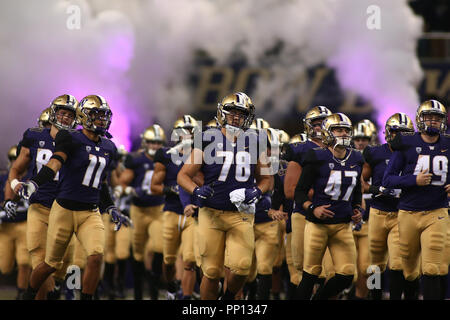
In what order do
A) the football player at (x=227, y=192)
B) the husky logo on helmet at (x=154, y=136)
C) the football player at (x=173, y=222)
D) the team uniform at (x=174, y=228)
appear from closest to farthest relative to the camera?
the football player at (x=227, y=192) → the football player at (x=173, y=222) → the team uniform at (x=174, y=228) → the husky logo on helmet at (x=154, y=136)

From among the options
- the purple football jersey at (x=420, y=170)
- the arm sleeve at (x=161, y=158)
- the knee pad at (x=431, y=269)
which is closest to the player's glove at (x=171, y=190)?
the arm sleeve at (x=161, y=158)

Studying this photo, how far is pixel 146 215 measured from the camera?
27.7 ft

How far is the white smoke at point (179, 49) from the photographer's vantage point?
1153 centimetres

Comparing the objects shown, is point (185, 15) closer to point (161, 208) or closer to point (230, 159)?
point (161, 208)

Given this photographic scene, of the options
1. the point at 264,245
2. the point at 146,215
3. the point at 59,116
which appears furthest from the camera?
the point at 146,215

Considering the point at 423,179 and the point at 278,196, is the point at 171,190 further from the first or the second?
the point at 423,179

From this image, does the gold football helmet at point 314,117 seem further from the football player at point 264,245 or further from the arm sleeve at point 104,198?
the arm sleeve at point 104,198

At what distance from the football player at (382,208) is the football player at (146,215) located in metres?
2.32

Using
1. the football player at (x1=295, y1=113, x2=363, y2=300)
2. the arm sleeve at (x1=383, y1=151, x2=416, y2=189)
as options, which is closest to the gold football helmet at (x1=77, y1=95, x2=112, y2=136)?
the football player at (x1=295, y1=113, x2=363, y2=300)

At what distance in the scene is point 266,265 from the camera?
23.0 feet

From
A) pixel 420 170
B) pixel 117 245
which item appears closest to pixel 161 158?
pixel 117 245

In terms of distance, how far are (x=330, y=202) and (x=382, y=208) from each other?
1213mm

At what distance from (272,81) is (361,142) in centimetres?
450
